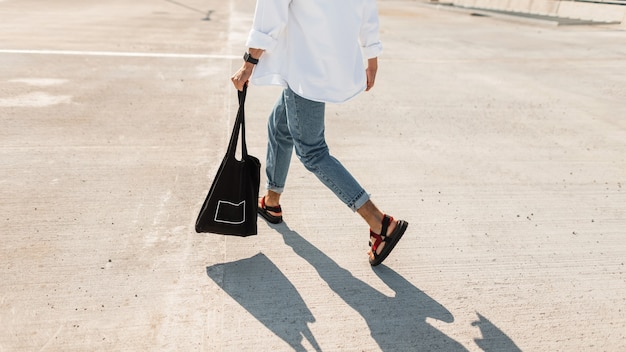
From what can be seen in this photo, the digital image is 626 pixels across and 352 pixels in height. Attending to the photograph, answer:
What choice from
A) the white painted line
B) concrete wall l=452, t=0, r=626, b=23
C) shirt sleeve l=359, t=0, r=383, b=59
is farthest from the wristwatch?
concrete wall l=452, t=0, r=626, b=23

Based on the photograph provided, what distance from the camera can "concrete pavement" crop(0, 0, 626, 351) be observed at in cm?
221

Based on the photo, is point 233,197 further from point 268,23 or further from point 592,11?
point 592,11

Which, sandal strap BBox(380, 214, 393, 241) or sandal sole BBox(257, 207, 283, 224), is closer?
sandal strap BBox(380, 214, 393, 241)

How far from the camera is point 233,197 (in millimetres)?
2557

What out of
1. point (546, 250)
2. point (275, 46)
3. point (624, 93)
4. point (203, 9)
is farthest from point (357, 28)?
point (203, 9)

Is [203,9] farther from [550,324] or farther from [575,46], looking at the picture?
[550,324]

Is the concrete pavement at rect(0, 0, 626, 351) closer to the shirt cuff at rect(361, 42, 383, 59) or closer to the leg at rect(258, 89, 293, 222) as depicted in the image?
the leg at rect(258, 89, 293, 222)

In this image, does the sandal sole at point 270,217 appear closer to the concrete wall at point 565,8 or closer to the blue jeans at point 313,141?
the blue jeans at point 313,141

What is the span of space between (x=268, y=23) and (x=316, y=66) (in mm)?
297

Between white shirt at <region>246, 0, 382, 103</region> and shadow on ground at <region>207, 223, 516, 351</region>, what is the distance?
0.90 m

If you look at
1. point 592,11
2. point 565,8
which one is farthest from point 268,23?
point 565,8

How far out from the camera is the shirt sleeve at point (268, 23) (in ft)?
7.37

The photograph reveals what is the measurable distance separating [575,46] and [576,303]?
8.17 m

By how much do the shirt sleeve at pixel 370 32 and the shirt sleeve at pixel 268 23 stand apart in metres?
0.46
